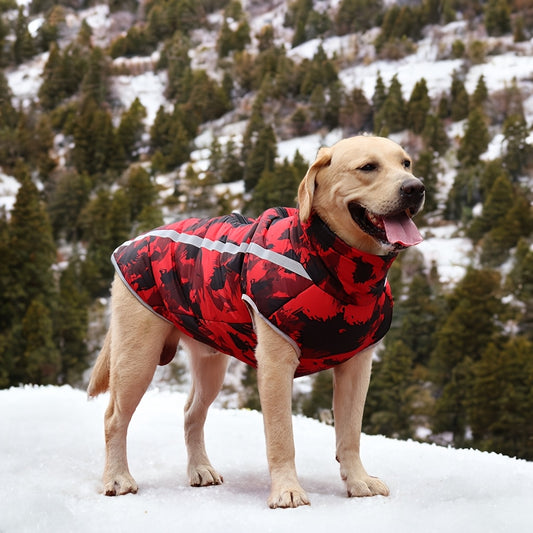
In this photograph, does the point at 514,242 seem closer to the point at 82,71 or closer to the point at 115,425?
the point at 115,425

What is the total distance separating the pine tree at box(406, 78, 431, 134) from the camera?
457ft

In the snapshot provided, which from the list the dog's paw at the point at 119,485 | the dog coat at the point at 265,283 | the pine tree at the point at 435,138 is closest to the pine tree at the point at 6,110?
the pine tree at the point at 435,138

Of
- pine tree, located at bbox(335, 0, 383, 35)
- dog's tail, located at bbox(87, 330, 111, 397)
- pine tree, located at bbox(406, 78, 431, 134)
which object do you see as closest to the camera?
dog's tail, located at bbox(87, 330, 111, 397)

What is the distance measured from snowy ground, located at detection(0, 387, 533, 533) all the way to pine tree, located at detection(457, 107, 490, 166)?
11937 centimetres

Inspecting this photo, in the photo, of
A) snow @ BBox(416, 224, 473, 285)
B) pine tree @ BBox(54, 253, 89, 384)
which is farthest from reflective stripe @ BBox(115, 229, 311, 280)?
snow @ BBox(416, 224, 473, 285)

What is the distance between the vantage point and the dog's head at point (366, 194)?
5156 mm

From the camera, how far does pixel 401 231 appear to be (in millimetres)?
5176

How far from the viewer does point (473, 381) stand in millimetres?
55688

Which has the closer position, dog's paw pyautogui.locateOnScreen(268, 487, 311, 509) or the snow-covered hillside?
dog's paw pyautogui.locateOnScreen(268, 487, 311, 509)

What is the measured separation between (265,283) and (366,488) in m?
1.71

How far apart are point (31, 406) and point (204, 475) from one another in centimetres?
314

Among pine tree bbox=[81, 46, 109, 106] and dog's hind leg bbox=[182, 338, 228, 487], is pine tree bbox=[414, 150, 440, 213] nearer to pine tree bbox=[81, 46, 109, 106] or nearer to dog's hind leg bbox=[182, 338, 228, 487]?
pine tree bbox=[81, 46, 109, 106]

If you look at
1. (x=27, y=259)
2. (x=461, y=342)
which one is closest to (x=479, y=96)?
(x=461, y=342)

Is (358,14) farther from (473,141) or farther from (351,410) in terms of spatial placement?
(351,410)
